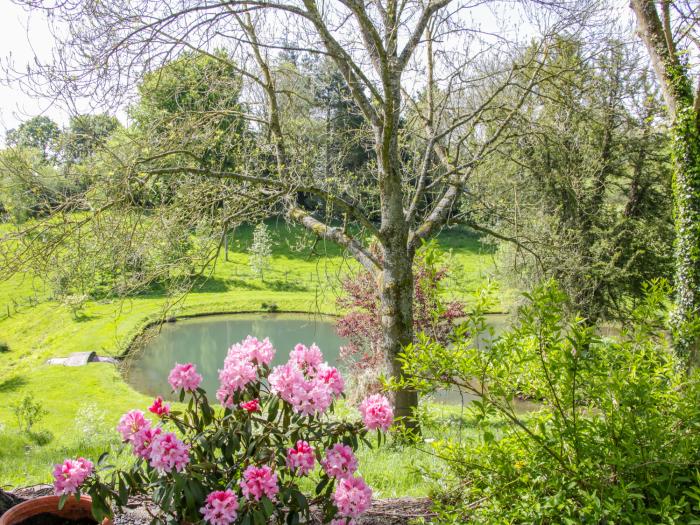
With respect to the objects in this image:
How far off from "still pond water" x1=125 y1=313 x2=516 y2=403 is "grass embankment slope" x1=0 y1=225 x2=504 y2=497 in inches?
27.4

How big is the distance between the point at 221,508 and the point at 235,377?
0.60 metres

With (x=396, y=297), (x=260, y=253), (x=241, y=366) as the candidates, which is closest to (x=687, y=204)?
(x=396, y=297)

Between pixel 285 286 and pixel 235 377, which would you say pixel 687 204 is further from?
pixel 285 286

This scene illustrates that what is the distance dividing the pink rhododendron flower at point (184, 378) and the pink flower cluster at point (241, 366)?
0.41 feet

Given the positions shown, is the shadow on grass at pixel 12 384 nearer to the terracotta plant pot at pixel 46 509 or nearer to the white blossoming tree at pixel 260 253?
the white blossoming tree at pixel 260 253

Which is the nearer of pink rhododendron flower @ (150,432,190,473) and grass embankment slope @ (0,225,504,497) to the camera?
pink rhododendron flower @ (150,432,190,473)

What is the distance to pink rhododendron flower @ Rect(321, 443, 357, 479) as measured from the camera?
2344 mm

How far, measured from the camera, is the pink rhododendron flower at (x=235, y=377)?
2.49 meters

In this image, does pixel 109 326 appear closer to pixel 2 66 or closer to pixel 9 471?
pixel 9 471

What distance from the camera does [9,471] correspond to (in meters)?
4.84

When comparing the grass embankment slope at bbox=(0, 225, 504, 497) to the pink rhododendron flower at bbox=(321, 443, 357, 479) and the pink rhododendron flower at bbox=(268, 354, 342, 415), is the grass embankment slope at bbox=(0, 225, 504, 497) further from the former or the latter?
the pink rhododendron flower at bbox=(268, 354, 342, 415)

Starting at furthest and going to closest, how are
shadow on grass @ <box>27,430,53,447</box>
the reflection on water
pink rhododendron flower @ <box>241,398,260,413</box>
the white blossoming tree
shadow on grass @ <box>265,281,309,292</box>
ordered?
1. shadow on grass @ <box>265,281,309,292</box>
2. the white blossoming tree
3. the reflection on water
4. shadow on grass @ <box>27,430,53,447</box>
5. pink rhododendron flower @ <box>241,398,260,413</box>

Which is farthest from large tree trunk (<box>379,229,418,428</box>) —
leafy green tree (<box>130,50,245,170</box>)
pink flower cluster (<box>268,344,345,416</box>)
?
pink flower cluster (<box>268,344,345,416</box>)

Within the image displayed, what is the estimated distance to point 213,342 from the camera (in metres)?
17.5
